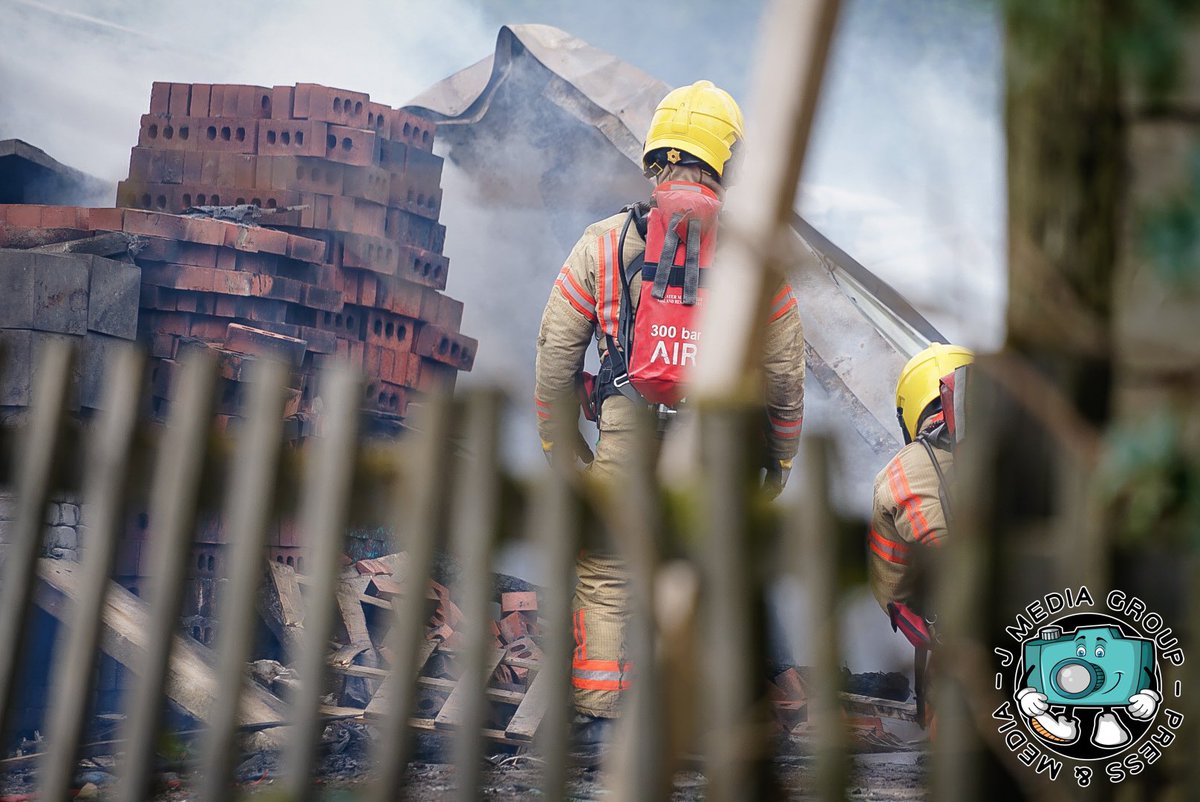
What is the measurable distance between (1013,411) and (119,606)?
435 cm

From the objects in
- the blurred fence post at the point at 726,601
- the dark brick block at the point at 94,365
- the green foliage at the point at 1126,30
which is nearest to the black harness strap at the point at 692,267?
the blurred fence post at the point at 726,601

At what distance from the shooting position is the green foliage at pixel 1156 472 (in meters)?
0.99

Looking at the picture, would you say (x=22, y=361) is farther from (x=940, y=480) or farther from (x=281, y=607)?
(x=940, y=480)

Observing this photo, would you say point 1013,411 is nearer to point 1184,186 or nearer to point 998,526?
point 998,526

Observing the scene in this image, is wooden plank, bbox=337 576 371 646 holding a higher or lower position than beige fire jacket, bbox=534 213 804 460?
lower

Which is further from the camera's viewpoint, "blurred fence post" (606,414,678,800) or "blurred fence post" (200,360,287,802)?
"blurred fence post" (200,360,287,802)

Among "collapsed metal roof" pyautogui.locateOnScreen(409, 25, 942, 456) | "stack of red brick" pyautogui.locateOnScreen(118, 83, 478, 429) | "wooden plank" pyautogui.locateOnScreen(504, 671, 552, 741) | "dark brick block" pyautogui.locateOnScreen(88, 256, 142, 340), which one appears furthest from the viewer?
"collapsed metal roof" pyautogui.locateOnScreen(409, 25, 942, 456)

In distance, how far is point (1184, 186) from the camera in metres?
1.01

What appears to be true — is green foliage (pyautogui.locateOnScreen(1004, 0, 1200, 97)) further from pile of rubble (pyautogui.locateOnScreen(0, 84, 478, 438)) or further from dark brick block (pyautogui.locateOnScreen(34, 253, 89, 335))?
dark brick block (pyautogui.locateOnScreen(34, 253, 89, 335))

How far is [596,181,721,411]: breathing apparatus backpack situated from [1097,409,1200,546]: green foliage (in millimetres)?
2641

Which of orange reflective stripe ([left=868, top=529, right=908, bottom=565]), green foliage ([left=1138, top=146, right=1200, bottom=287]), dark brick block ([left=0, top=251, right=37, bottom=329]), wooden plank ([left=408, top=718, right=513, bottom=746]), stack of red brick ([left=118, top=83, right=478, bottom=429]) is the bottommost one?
wooden plank ([left=408, top=718, right=513, bottom=746])

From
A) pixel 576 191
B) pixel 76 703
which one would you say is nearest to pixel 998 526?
pixel 76 703

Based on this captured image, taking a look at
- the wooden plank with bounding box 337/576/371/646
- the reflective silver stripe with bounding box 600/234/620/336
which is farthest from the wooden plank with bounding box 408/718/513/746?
the reflective silver stripe with bounding box 600/234/620/336

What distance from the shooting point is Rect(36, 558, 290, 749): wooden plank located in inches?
168
